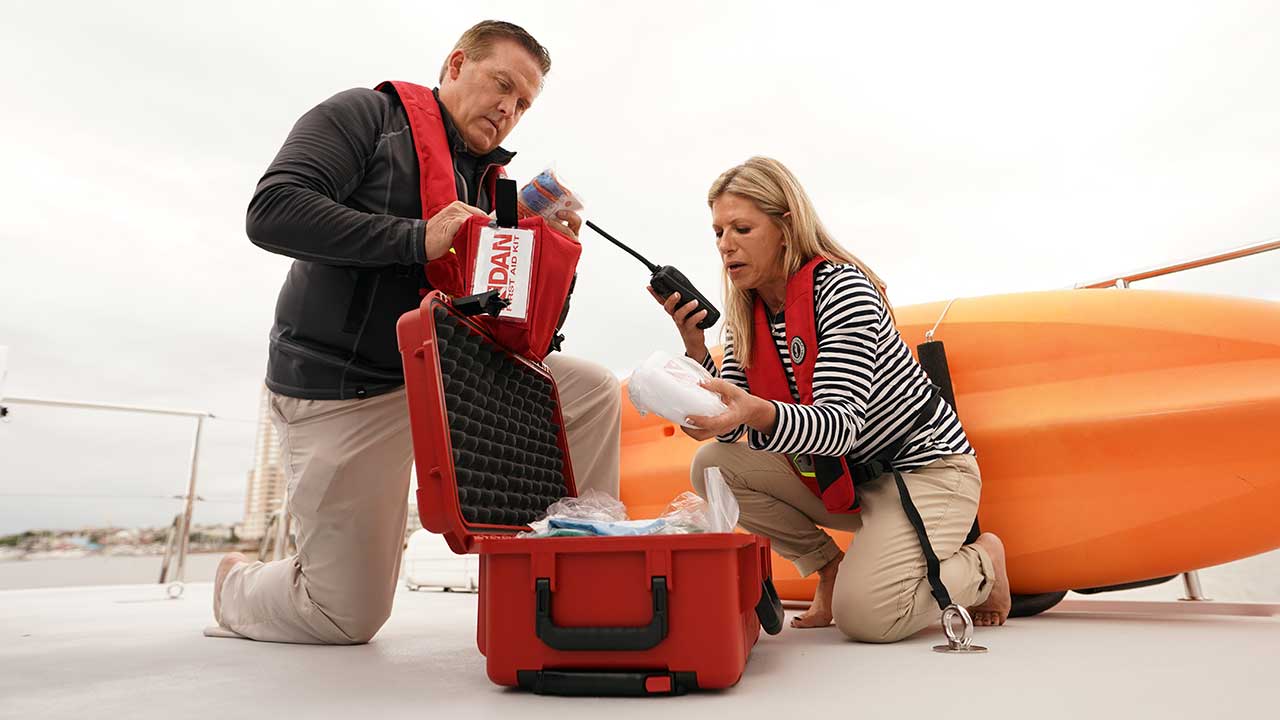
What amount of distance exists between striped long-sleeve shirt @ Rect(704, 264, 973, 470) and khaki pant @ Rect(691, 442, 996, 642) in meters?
0.08

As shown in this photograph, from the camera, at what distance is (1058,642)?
5.00ft

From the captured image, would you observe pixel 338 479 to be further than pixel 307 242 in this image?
Yes

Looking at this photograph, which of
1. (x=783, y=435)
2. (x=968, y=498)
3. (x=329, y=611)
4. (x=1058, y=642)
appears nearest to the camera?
(x=783, y=435)

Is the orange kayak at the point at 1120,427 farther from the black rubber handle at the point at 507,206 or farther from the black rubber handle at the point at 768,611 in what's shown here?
the black rubber handle at the point at 507,206

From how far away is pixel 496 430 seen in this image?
5.00 ft

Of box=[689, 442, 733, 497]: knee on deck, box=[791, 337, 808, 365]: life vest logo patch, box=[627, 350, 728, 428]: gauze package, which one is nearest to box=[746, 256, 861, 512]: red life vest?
box=[791, 337, 808, 365]: life vest logo patch

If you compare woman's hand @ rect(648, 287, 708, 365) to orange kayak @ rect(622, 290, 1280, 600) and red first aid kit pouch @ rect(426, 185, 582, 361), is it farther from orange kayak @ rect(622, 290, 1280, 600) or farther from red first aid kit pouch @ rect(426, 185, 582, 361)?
orange kayak @ rect(622, 290, 1280, 600)

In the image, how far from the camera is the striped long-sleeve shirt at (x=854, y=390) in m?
1.45

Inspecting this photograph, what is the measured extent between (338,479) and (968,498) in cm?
158

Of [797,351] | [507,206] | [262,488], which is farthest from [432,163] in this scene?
[262,488]

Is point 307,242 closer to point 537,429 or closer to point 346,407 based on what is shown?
point 346,407

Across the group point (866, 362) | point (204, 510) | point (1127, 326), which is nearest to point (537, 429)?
point (866, 362)

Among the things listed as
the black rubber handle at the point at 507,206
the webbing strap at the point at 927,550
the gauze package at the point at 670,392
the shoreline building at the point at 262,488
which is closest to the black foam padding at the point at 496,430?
the black rubber handle at the point at 507,206

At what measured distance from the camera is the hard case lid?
1.21 m
